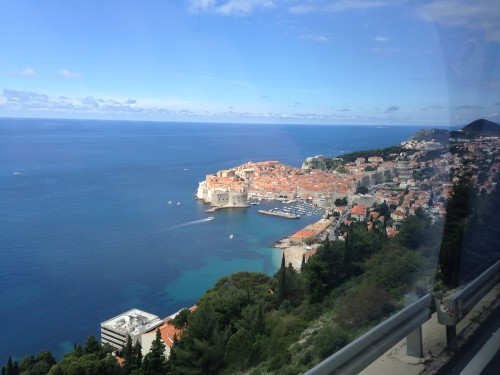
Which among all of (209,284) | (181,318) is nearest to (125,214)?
(209,284)

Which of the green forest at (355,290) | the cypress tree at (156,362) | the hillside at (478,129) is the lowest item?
the cypress tree at (156,362)

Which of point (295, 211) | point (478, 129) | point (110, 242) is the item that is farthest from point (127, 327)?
point (295, 211)

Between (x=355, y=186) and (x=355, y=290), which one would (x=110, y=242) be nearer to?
(x=355, y=186)

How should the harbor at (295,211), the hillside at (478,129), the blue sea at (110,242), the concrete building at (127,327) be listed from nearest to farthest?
1. the hillside at (478,129)
2. the concrete building at (127,327)
3. the blue sea at (110,242)
4. the harbor at (295,211)

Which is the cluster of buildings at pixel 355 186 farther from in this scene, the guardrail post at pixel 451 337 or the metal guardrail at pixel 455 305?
the guardrail post at pixel 451 337

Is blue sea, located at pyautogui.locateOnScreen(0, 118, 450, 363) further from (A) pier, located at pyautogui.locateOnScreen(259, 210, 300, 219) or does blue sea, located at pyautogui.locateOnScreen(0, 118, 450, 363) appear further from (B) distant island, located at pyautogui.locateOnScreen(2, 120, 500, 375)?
(B) distant island, located at pyautogui.locateOnScreen(2, 120, 500, 375)

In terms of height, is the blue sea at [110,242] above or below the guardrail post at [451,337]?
below

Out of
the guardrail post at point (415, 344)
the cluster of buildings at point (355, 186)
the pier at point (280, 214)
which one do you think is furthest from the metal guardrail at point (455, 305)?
the pier at point (280, 214)
